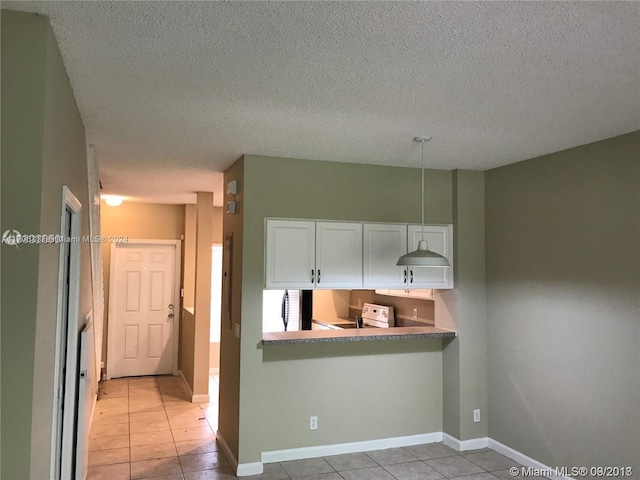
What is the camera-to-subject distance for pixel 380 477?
374 cm

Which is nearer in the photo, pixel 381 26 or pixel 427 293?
pixel 381 26

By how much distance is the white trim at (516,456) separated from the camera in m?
3.80

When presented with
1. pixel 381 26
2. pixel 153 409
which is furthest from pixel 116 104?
pixel 153 409

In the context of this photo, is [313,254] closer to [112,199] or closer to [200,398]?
[200,398]

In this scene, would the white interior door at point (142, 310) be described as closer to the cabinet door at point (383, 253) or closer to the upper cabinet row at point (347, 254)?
the upper cabinet row at point (347, 254)

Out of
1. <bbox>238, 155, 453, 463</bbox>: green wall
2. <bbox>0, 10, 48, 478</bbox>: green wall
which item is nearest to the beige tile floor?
<bbox>238, 155, 453, 463</bbox>: green wall

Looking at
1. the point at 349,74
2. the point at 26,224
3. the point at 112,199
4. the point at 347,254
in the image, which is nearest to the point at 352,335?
the point at 347,254

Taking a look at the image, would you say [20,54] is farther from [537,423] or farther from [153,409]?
[153,409]

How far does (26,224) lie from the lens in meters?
1.68

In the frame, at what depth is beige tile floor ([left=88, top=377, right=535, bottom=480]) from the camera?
3.78 m

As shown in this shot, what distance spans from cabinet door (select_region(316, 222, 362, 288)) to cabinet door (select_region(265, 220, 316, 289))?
74 millimetres

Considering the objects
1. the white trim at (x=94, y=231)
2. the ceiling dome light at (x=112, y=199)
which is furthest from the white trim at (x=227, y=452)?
the ceiling dome light at (x=112, y=199)

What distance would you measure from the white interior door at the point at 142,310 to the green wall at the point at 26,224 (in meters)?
5.43

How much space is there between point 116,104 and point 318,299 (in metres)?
4.79
